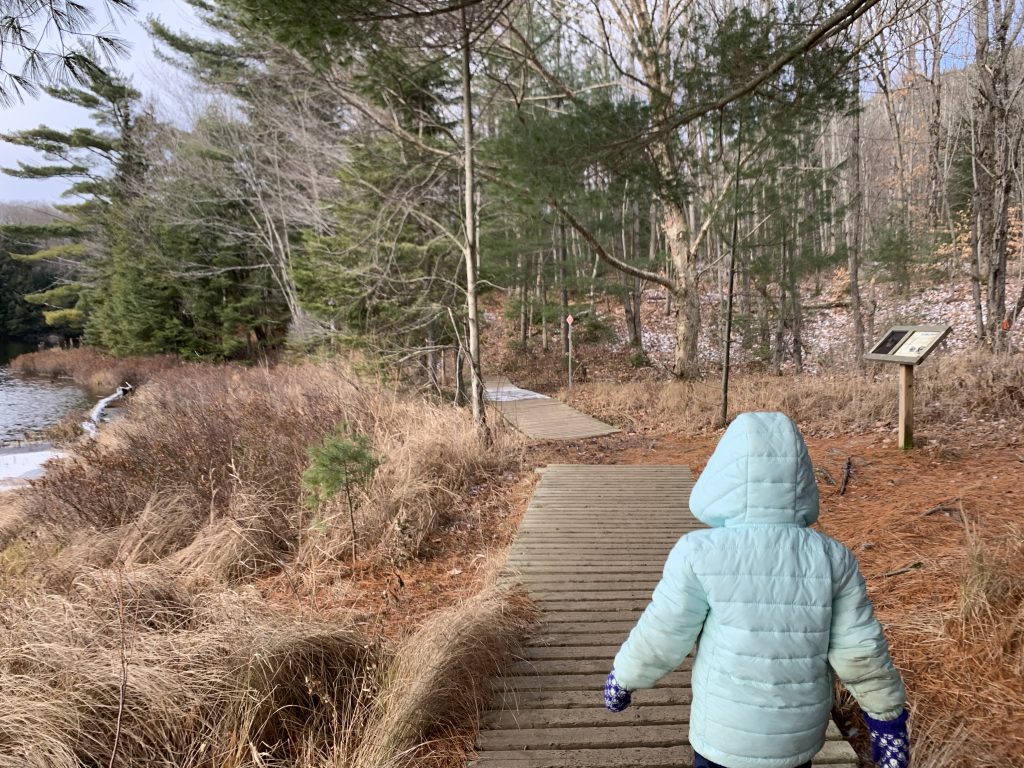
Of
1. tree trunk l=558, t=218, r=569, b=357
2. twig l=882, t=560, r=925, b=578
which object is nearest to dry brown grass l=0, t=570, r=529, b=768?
twig l=882, t=560, r=925, b=578

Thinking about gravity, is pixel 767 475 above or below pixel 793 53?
below

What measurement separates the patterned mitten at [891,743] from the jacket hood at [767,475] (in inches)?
22.7

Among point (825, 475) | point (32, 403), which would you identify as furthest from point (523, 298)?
point (32, 403)

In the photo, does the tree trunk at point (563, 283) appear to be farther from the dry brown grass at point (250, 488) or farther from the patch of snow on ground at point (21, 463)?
the patch of snow on ground at point (21, 463)

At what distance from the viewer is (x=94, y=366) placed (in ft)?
81.7

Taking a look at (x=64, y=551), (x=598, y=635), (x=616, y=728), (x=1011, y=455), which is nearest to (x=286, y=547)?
(x=64, y=551)

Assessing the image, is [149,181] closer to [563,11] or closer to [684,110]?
[563,11]

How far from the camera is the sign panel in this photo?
6.12 meters

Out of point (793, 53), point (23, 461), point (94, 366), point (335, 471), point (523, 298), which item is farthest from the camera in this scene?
point (94, 366)

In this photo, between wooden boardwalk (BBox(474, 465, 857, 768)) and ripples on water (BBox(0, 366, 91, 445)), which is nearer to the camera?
wooden boardwalk (BBox(474, 465, 857, 768))

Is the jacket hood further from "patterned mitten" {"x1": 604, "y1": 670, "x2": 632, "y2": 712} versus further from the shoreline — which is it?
the shoreline

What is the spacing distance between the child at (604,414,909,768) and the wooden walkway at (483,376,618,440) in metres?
7.43

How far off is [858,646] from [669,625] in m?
0.47

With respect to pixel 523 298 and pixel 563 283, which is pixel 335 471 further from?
pixel 523 298
